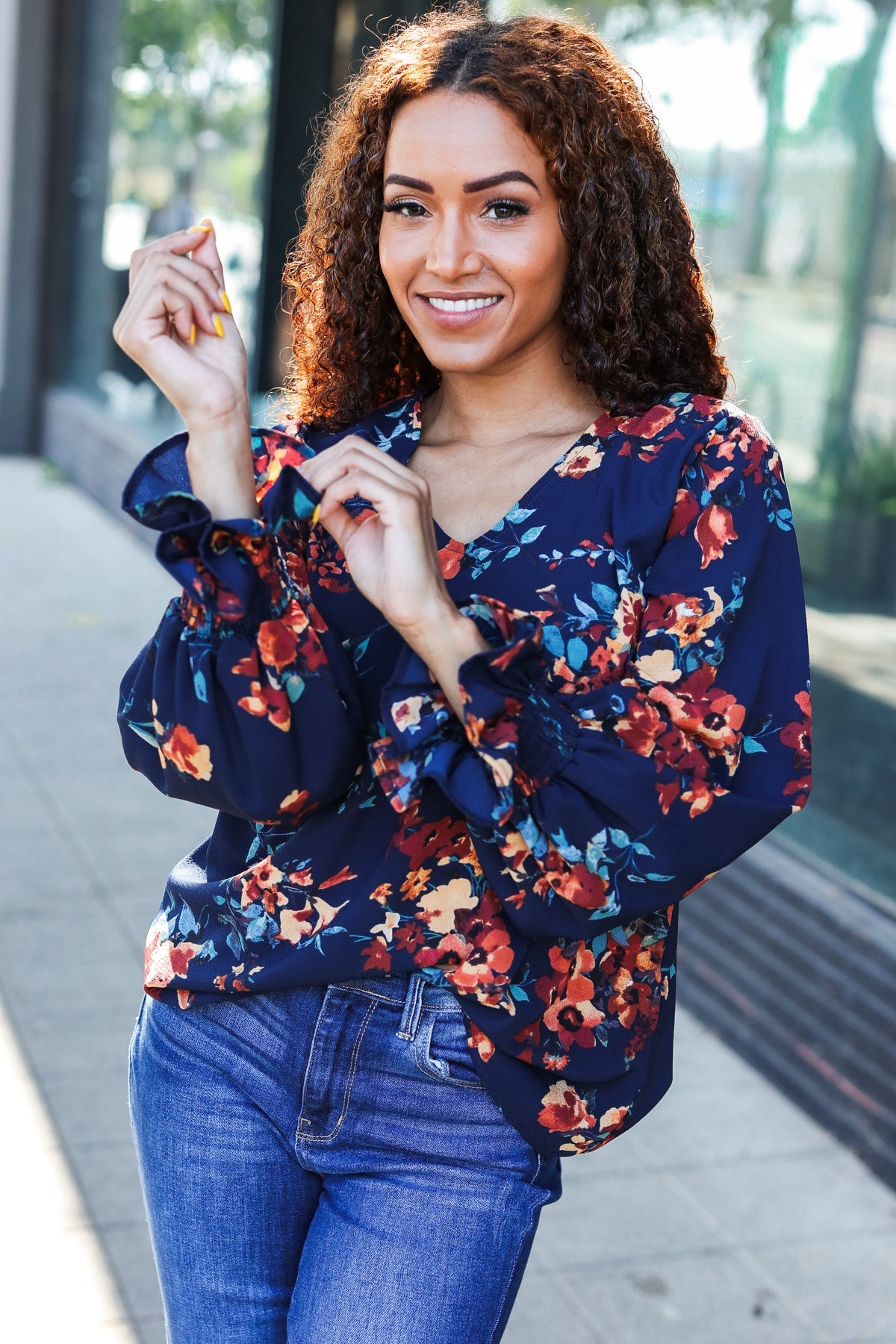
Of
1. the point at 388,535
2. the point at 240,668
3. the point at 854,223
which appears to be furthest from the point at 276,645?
the point at 854,223

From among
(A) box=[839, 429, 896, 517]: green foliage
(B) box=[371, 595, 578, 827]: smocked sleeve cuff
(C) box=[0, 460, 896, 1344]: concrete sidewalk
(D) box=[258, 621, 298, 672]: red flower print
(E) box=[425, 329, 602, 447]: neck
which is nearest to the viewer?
(B) box=[371, 595, 578, 827]: smocked sleeve cuff

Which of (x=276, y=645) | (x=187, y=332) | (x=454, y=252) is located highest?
(x=454, y=252)

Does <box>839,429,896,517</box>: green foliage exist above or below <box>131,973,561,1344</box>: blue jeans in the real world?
above

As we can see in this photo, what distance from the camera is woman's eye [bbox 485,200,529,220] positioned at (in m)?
1.76

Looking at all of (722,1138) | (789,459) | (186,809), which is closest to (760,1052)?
(722,1138)

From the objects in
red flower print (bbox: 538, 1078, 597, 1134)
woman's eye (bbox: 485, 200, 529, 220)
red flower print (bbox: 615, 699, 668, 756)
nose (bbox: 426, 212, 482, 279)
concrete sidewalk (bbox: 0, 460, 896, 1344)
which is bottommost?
concrete sidewalk (bbox: 0, 460, 896, 1344)

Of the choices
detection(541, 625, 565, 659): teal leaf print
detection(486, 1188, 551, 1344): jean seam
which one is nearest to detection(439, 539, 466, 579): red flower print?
detection(541, 625, 565, 659): teal leaf print

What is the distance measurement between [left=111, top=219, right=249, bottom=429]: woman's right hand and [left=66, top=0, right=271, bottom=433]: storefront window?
6.76 meters

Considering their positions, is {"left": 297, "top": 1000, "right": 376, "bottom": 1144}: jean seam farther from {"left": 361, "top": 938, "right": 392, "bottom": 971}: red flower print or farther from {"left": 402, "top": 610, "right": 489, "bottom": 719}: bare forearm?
{"left": 402, "top": 610, "right": 489, "bottom": 719}: bare forearm

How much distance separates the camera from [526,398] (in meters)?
1.88

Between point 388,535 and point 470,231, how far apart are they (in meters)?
0.40

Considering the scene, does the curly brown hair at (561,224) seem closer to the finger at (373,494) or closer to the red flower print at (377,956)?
the finger at (373,494)

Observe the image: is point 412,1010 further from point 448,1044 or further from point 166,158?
point 166,158

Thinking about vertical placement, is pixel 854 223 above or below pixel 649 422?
above
